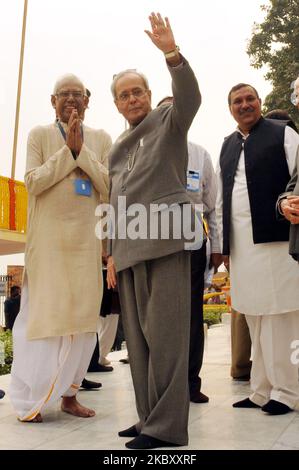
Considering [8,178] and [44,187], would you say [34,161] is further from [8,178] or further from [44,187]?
[8,178]

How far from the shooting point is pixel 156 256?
9.52 feet

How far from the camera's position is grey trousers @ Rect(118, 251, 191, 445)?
2818 mm

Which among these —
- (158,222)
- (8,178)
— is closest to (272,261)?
(158,222)

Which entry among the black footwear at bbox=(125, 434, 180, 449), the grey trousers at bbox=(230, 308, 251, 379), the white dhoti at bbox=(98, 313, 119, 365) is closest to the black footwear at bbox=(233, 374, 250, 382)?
the grey trousers at bbox=(230, 308, 251, 379)

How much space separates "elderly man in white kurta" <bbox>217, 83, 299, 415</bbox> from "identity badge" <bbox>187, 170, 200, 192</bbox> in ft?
0.96

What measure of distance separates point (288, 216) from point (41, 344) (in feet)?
4.99

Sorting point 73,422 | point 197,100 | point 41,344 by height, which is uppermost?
point 197,100

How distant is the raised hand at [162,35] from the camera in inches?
107

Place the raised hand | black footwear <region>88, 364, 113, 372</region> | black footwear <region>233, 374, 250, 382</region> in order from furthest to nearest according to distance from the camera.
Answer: black footwear <region>88, 364, 113, 372</region> → black footwear <region>233, 374, 250, 382</region> → the raised hand

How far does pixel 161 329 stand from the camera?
2.88m

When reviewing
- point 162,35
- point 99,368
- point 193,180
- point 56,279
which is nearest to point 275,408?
point 56,279

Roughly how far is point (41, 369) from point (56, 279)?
0.50m

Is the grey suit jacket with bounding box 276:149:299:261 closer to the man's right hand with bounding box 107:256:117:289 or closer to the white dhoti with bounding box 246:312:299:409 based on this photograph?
the white dhoti with bounding box 246:312:299:409
